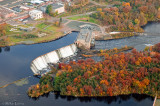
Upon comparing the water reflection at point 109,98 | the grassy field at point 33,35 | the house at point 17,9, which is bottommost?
the water reflection at point 109,98

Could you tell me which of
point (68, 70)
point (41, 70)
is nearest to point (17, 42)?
point (41, 70)

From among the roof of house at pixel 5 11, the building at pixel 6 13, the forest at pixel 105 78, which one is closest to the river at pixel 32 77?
the forest at pixel 105 78

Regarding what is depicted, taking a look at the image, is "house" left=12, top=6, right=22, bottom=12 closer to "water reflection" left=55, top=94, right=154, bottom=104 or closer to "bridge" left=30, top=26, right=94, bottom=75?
"bridge" left=30, top=26, right=94, bottom=75

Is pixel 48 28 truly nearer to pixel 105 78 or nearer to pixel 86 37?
pixel 86 37

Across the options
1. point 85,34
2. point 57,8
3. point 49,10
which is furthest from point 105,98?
point 57,8

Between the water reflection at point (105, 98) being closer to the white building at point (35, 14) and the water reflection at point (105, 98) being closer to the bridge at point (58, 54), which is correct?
the bridge at point (58, 54)

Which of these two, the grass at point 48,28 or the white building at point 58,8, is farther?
the white building at point 58,8

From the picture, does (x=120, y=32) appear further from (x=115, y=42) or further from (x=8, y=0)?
(x=8, y=0)
